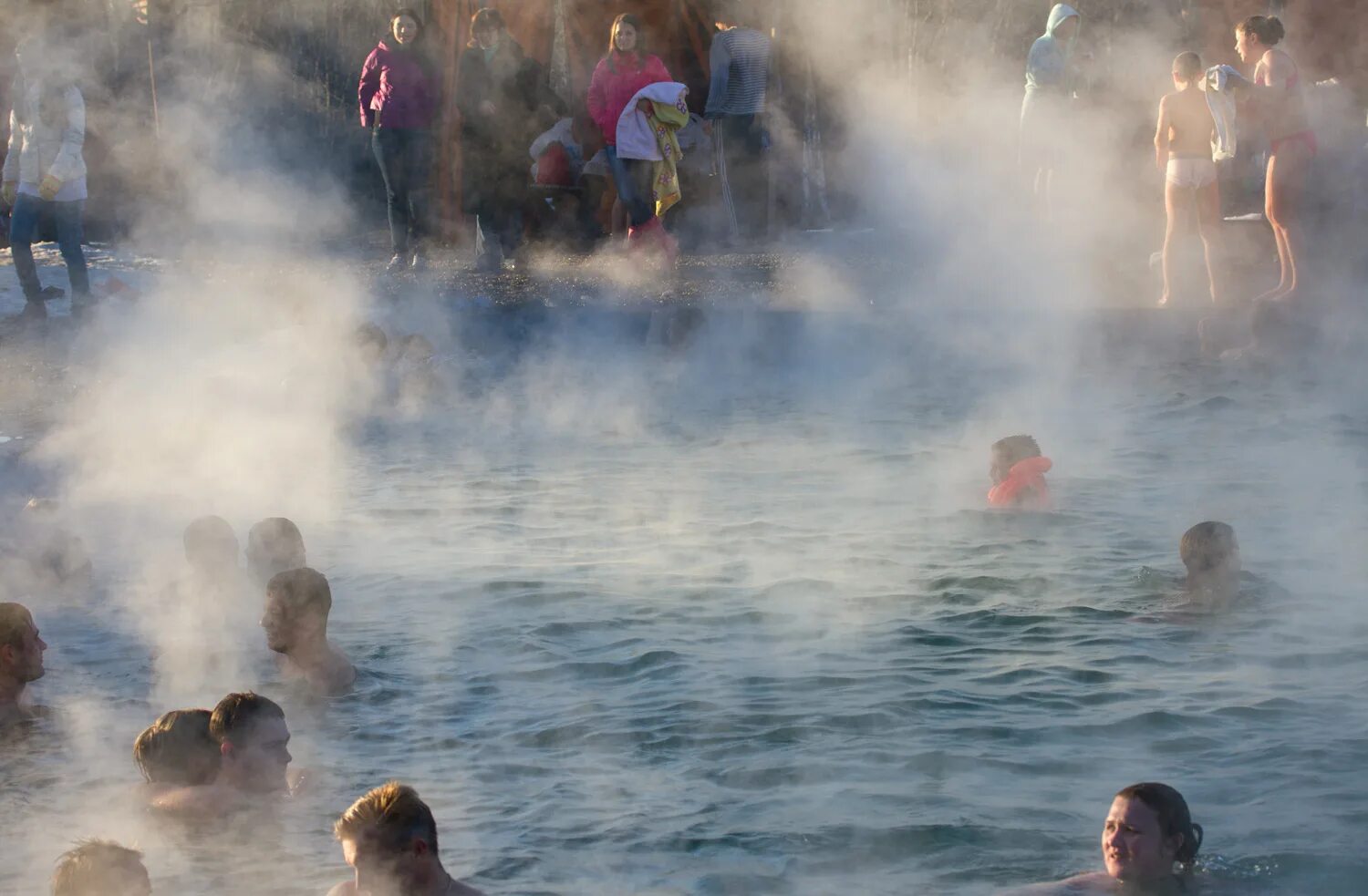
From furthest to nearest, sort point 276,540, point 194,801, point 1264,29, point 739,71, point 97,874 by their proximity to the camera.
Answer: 1. point 739,71
2. point 1264,29
3. point 276,540
4. point 194,801
5. point 97,874

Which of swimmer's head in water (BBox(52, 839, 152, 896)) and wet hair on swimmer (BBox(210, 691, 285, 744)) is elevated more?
wet hair on swimmer (BBox(210, 691, 285, 744))

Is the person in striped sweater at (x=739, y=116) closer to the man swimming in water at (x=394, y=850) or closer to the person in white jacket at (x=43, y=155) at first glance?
the person in white jacket at (x=43, y=155)

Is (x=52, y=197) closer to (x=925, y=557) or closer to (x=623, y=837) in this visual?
(x=925, y=557)

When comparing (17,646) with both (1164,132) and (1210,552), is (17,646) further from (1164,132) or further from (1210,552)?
(1164,132)

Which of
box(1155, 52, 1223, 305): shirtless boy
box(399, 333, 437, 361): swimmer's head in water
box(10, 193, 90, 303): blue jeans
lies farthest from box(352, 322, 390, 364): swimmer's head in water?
box(1155, 52, 1223, 305): shirtless boy

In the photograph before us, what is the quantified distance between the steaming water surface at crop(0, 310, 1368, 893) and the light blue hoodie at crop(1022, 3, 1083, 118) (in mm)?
2973

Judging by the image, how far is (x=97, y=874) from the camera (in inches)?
160

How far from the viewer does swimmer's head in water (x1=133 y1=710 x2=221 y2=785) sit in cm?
522

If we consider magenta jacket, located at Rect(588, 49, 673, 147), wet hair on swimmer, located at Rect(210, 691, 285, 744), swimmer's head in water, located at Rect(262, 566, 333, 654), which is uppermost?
magenta jacket, located at Rect(588, 49, 673, 147)

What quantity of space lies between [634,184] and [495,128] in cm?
138

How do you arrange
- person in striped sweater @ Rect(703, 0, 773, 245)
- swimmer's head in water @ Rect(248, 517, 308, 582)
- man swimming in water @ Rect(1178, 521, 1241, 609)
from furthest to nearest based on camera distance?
person in striped sweater @ Rect(703, 0, 773, 245), swimmer's head in water @ Rect(248, 517, 308, 582), man swimming in water @ Rect(1178, 521, 1241, 609)

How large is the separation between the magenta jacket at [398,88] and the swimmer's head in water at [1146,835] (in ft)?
29.4

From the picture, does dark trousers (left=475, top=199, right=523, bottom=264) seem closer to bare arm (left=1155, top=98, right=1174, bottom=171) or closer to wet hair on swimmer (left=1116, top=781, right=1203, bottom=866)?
bare arm (left=1155, top=98, right=1174, bottom=171)

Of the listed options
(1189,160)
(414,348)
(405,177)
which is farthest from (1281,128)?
(405,177)
